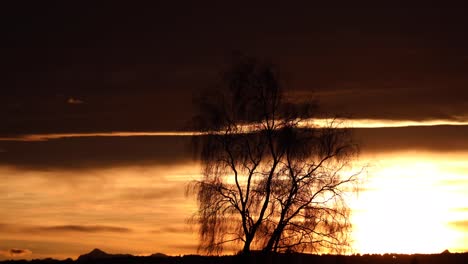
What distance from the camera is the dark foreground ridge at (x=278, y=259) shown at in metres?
45.3

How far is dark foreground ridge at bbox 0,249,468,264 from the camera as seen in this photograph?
149 ft

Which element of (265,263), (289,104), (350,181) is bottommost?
(265,263)

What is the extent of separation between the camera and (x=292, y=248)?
44750 mm

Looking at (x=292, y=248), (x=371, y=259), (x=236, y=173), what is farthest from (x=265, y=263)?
(x=371, y=259)

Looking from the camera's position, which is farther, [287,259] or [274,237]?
[287,259]

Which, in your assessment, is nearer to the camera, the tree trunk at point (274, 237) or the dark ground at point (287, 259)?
the tree trunk at point (274, 237)

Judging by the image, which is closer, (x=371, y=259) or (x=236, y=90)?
(x=236, y=90)

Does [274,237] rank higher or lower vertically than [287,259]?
higher

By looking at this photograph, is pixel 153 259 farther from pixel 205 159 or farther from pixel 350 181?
pixel 350 181

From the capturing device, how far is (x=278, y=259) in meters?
45.2

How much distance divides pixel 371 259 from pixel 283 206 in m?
7.78

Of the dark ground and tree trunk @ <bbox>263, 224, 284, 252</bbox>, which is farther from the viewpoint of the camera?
the dark ground

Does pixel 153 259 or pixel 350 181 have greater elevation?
pixel 350 181

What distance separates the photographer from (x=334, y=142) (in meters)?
45.3
